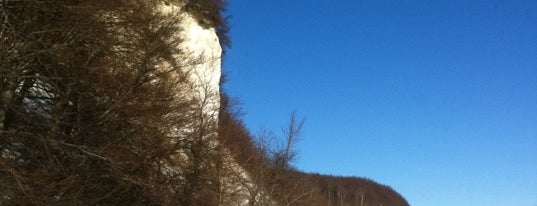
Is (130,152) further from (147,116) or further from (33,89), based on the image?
(33,89)

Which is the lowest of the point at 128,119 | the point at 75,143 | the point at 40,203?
the point at 40,203

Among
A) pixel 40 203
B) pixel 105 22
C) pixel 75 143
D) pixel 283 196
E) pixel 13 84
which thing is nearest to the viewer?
pixel 40 203

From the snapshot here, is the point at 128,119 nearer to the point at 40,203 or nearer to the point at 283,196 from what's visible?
the point at 40,203

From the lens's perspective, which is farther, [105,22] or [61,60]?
[105,22]

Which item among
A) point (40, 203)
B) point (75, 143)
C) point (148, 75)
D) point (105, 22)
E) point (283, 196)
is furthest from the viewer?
point (283, 196)

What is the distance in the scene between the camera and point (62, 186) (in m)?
12.1

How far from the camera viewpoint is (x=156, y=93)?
1541 centimetres

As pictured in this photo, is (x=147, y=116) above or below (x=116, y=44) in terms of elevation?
below

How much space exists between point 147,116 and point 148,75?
95 centimetres

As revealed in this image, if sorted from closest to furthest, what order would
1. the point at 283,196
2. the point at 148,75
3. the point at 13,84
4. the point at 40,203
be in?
1. the point at 40,203
2. the point at 13,84
3. the point at 148,75
4. the point at 283,196

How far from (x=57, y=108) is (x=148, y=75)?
8.48 feet

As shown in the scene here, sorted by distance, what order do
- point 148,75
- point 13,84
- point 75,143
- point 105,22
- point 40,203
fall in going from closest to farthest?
point 40,203, point 13,84, point 75,143, point 105,22, point 148,75

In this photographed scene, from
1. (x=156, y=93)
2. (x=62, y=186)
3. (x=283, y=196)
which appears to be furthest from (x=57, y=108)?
(x=283, y=196)

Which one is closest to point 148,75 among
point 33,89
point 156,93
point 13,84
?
point 156,93
